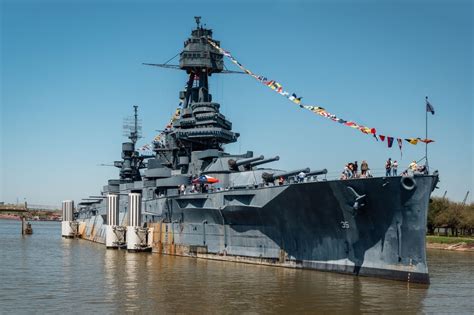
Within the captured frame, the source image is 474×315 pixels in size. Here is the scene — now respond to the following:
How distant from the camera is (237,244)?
30641 mm

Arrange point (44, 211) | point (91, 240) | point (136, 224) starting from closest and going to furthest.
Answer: point (136, 224), point (91, 240), point (44, 211)

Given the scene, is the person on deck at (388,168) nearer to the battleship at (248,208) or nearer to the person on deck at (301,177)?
the battleship at (248,208)

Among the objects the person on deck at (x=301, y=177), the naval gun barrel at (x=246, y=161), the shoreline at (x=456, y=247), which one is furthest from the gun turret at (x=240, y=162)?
the shoreline at (x=456, y=247)

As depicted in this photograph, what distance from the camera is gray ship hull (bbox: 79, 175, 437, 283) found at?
76.2 feet

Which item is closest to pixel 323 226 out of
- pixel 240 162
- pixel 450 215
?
pixel 240 162

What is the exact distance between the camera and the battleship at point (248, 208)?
2352 centimetres

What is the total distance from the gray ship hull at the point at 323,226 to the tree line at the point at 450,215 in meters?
37.3

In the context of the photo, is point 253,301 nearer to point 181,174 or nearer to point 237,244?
point 237,244

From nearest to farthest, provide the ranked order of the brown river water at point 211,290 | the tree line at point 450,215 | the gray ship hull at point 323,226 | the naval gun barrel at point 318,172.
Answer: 1. the brown river water at point 211,290
2. the gray ship hull at point 323,226
3. the naval gun barrel at point 318,172
4. the tree line at point 450,215

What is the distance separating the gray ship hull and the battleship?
0.04m

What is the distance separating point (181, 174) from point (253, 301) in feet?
64.5

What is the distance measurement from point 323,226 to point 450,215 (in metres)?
41.0

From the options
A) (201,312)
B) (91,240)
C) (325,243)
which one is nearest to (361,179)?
(325,243)

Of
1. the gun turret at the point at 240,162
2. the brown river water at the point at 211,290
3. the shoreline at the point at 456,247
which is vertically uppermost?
the gun turret at the point at 240,162
